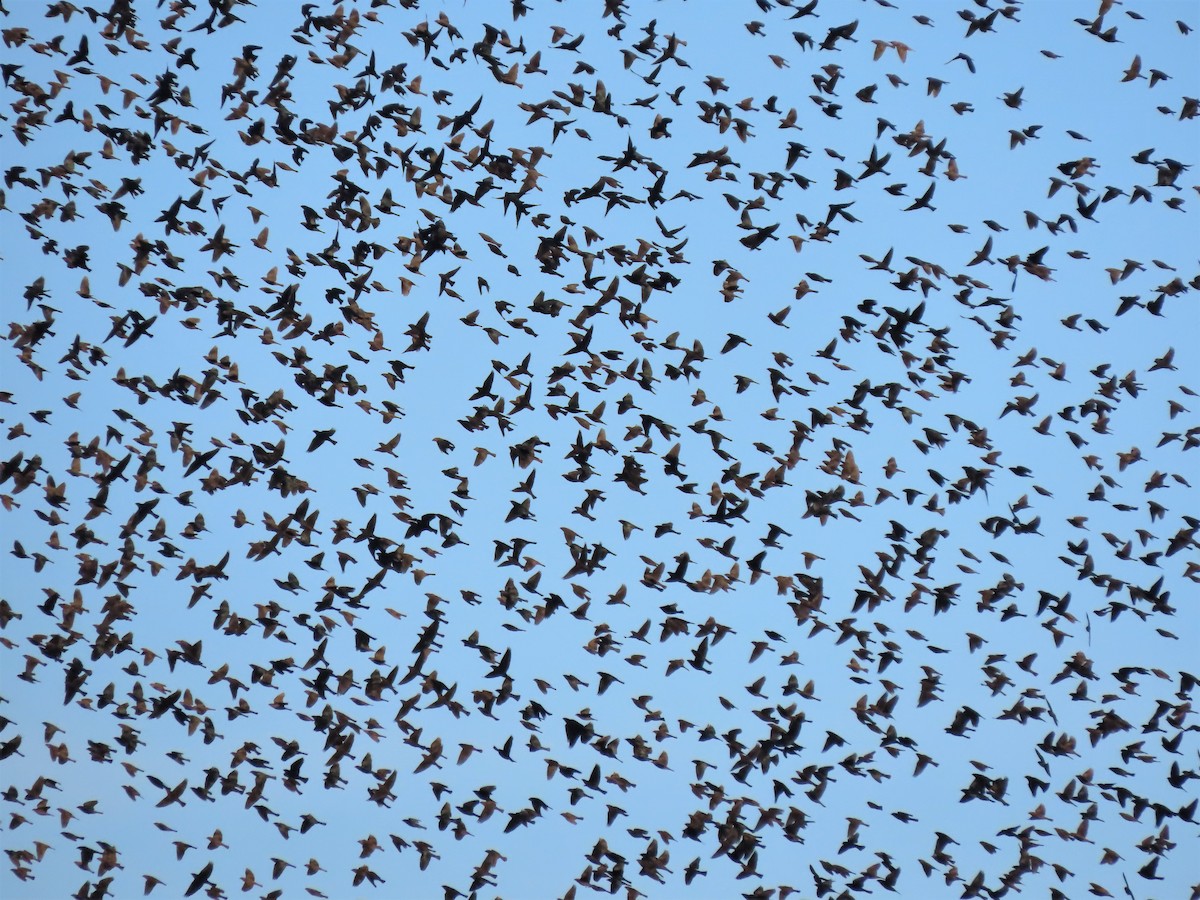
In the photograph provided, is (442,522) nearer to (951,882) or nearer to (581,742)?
(581,742)

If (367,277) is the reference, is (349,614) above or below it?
below

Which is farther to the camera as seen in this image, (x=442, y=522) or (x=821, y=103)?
(x=442, y=522)

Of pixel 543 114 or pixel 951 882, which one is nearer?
pixel 543 114

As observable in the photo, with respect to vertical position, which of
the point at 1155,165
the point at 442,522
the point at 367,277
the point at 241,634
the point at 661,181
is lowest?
the point at 241,634

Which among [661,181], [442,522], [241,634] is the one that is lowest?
[241,634]

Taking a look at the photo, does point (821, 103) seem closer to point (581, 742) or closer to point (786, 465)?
point (786, 465)

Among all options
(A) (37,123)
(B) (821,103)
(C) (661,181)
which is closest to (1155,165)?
(B) (821,103)

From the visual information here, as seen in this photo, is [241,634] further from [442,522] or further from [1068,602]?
[1068,602]

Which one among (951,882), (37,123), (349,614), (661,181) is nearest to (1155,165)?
(661,181)

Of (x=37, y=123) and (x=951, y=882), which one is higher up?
(x=37, y=123)
